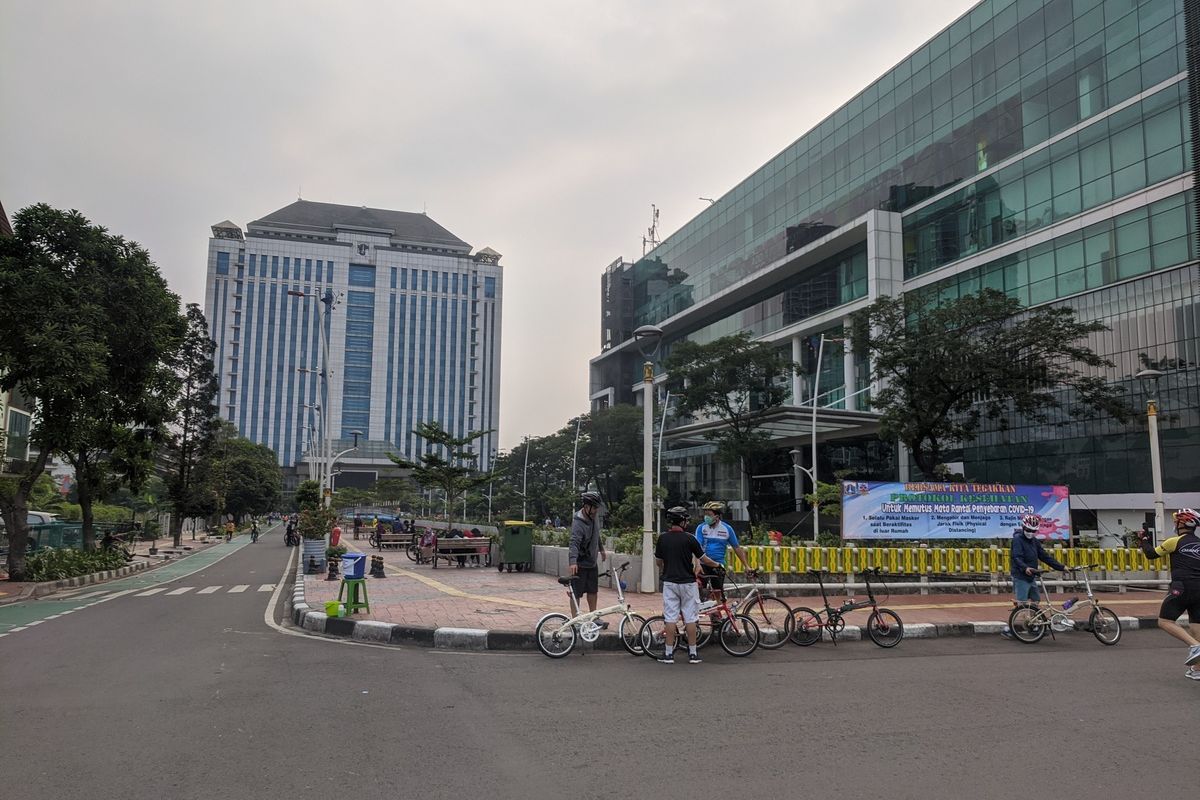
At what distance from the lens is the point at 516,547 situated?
20.5m

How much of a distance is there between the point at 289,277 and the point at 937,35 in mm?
105934

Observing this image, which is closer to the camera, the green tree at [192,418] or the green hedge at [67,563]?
the green hedge at [67,563]

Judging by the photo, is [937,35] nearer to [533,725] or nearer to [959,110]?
[959,110]

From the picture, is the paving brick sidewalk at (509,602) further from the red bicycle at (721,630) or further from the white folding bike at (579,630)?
the red bicycle at (721,630)

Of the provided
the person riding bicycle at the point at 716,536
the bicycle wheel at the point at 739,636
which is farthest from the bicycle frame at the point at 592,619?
the person riding bicycle at the point at 716,536

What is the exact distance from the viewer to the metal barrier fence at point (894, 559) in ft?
48.8

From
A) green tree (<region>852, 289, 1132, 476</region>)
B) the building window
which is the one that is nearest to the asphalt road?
green tree (<region>852, 289, 1132, 476</region>)

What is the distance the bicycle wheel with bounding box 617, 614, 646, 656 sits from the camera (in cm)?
916

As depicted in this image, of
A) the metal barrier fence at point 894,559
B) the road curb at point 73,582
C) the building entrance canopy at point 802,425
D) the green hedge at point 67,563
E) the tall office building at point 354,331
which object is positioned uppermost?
the tall office building at point 354,331

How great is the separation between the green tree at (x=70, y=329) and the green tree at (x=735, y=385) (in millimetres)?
A: 28736

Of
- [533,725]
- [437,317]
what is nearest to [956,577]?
[533,725]

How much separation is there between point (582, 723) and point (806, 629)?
4.83 meters

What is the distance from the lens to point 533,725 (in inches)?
232

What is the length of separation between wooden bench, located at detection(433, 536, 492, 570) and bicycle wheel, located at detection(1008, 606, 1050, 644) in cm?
1466
